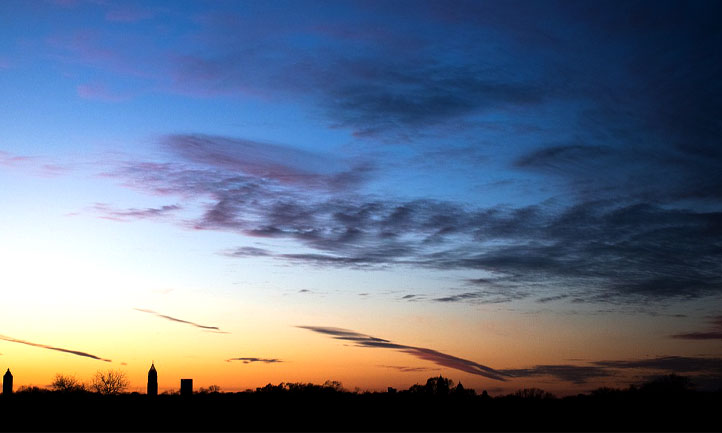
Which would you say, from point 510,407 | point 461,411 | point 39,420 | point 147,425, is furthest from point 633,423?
point 39,420

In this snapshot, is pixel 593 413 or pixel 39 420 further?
pixel 39 420

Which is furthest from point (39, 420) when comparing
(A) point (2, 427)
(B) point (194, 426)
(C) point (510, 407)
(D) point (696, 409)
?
(D) point (696, 409)

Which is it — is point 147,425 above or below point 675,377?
below

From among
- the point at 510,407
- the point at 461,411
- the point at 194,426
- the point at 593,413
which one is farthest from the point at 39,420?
the point at 593,413

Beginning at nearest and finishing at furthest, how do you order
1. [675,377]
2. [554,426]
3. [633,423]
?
[633,423], [554,426], [675,377]

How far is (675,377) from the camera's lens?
187 m

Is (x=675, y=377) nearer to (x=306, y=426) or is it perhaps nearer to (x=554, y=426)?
(x=554, y=426)

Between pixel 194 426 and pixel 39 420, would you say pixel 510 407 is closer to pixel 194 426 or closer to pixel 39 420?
pixel 194 426

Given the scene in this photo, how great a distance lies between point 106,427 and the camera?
190625 millimetres

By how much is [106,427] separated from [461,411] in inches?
3965

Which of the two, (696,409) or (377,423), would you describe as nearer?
(696,409)

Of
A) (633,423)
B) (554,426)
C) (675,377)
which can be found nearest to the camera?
(633,423)

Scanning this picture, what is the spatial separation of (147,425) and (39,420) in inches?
1244

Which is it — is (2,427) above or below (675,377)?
below
